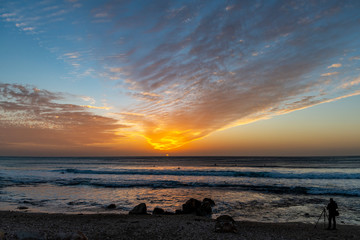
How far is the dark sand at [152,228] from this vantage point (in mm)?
10156

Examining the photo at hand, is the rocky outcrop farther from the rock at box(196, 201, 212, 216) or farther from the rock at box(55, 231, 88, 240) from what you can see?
the rock at box(55, 231, 88, 240)

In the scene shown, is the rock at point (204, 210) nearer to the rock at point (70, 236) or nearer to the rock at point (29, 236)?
the rock at point (70, 236)

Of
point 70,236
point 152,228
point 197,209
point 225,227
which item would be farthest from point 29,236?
point 197,209

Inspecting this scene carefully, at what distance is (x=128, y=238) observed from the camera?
976 cm

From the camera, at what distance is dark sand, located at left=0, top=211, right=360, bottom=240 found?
33.3 ft

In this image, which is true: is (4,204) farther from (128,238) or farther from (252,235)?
(252,235)

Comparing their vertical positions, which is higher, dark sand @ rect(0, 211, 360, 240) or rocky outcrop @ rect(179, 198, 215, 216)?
dark sand @ rect(0, 211, 360, 240)

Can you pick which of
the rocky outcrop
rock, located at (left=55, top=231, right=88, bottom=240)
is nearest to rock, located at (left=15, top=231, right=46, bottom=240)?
rock, located at (left=55, top=231, right=88, bottom=240)

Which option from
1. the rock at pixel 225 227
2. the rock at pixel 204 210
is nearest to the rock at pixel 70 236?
the rock at pixel 225 227

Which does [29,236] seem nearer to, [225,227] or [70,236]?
[70,236]

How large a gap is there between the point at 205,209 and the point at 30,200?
1571cm

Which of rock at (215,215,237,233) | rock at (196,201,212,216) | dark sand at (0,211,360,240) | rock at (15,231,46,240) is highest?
rock at (15,231,46,240)

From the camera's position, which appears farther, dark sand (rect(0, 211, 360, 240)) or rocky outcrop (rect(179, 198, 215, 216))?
rocky outcrop (rect(179, 198, 215, 216))

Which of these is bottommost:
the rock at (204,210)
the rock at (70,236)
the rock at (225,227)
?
the rock at (204,210)
